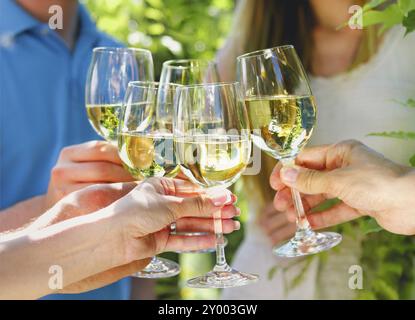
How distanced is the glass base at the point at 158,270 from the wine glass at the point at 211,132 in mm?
358

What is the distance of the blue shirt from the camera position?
276 cm

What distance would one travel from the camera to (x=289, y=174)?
5.88 feet

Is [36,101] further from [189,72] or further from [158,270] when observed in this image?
[158,270]

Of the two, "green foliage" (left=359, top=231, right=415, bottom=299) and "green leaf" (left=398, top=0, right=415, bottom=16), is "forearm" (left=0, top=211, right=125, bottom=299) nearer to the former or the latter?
"green leaf" (left=398, top=0, right=415, bottom=16)

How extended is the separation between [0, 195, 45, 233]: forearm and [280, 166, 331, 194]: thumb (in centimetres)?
87

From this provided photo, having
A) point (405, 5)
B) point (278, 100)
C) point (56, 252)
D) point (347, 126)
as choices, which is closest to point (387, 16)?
point (405, 5)

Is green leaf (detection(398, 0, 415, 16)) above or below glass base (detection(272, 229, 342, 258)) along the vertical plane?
above

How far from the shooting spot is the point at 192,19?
410 centimetres

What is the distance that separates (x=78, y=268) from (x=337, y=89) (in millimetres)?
1614

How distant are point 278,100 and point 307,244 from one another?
0.39 m

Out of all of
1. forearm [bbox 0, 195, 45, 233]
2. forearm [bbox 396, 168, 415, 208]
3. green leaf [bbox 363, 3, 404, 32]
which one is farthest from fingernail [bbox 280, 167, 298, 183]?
forearm [bbox 0, 195, 45, 233]
